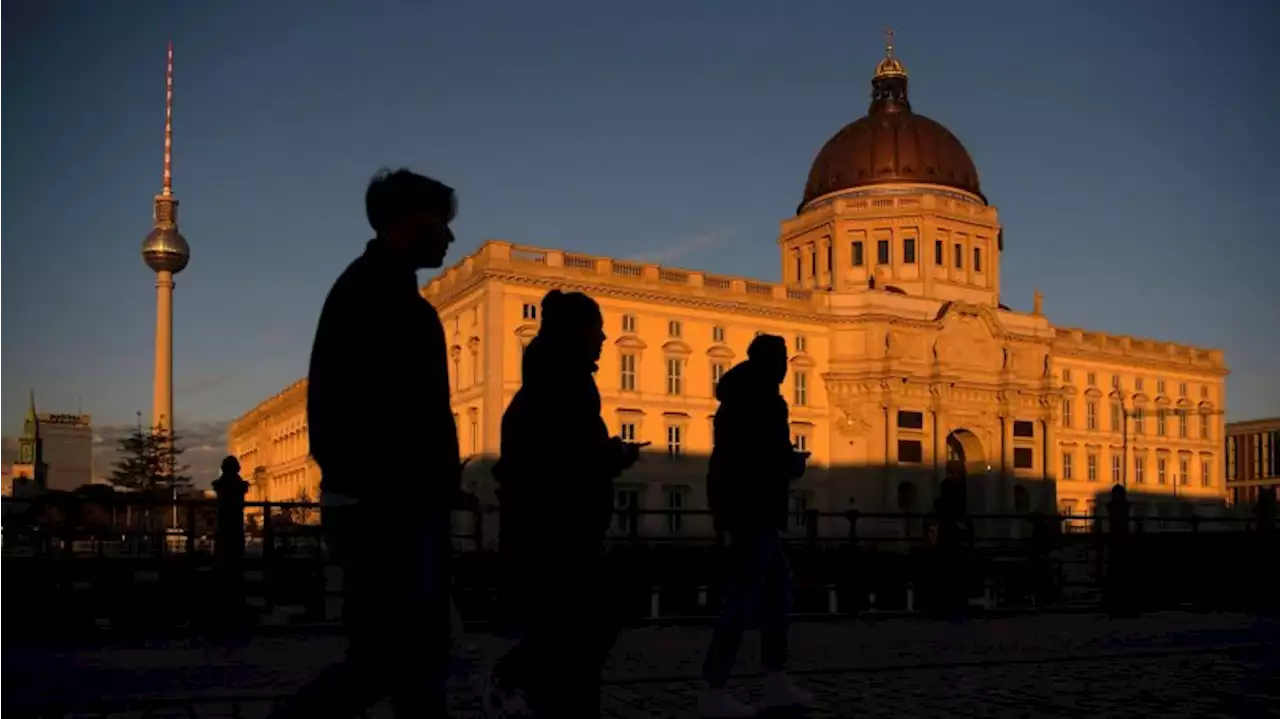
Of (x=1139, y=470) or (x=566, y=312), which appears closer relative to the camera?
A: (x=566, y=312)

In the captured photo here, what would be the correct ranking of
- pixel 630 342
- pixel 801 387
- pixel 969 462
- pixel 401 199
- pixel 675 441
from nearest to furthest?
pixel 401 199
pixel 630 342
pixel 675 441
pixel 801 387
pixel 969 462

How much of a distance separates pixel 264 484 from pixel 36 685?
335 ft

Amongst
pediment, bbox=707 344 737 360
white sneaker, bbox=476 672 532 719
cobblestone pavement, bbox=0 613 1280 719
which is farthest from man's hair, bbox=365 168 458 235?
pediment, bbox=707 344 737 360

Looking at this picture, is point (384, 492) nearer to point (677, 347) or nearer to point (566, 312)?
point (566, 312)

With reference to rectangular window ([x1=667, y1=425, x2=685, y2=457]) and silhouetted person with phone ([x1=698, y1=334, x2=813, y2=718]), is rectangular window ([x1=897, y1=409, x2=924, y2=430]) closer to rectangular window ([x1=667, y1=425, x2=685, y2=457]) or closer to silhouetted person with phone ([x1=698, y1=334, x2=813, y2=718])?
rectangular window ([x1=667, y1=425, x2=685, y2=457])

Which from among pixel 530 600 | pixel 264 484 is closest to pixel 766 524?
pixel 530 600

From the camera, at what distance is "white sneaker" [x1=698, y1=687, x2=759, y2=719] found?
22.8ft

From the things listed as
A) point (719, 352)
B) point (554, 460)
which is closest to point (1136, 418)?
point (719, 352)

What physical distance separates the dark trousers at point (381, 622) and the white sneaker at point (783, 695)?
11.8ft

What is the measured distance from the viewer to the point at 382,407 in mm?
4137

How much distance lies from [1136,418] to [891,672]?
7788cm

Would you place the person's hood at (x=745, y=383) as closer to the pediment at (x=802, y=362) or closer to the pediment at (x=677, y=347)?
the pediment at (x=677, y=347)

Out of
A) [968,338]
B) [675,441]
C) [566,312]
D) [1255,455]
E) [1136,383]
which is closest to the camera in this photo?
[566,312]

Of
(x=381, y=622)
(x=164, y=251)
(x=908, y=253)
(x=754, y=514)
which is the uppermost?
(x=164, y=251)
